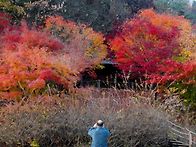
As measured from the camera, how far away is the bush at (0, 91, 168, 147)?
648 inches

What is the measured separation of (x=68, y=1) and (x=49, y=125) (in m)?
12.0

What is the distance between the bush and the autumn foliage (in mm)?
890

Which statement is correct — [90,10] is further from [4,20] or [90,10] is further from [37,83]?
[37,83]

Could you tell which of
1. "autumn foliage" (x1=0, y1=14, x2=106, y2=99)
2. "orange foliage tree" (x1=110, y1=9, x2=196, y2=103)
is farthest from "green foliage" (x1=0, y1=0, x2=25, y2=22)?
"orange foliage tree" (x1=110, y1=9, x2=196, y2=103)

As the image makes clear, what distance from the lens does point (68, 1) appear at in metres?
26.9

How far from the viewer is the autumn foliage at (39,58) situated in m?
17.2

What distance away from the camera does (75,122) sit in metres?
16.8

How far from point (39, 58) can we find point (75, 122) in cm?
284

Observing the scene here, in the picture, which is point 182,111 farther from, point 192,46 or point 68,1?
point 68,1

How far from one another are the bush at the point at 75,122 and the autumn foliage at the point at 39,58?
89 cm

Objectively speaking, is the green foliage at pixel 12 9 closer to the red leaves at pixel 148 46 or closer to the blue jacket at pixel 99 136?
the red leaves at pixel 148 46

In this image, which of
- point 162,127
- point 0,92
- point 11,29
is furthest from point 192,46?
point 0,92

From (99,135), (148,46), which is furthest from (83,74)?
(99,135)

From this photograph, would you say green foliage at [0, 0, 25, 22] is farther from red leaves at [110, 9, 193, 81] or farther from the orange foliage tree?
red leaves at [110, 9, 193, 81]
